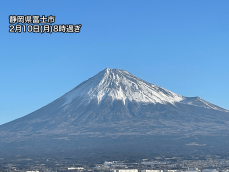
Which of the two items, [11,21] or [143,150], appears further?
[143,150]

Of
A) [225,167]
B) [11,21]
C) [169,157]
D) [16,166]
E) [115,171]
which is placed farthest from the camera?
[169,157]

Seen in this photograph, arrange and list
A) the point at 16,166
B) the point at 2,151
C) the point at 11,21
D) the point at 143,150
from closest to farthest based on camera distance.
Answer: the point at 11,21
the point at 16,166
the point at 143,150
the point at 2,151

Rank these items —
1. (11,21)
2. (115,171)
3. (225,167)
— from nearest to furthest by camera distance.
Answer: (11,21), (115,171), (225,167)

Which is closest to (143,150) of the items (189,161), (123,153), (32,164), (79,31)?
(123,153)

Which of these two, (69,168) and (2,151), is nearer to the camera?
(69,168)

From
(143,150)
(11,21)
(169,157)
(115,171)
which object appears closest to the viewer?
(11,21)

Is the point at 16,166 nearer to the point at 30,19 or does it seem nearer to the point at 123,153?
the point at 123,153

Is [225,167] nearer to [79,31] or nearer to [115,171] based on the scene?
[115,171]

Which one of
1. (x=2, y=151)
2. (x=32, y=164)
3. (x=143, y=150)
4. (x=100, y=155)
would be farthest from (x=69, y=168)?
(x=2, y=151)

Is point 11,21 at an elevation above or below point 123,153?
above
